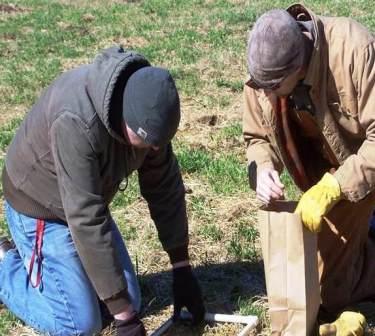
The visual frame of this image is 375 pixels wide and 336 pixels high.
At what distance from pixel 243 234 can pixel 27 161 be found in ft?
4.85

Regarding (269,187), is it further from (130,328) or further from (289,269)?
(130,328)

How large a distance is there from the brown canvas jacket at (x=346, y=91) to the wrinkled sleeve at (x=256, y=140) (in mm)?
165

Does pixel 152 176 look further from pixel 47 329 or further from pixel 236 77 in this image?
pixel 236 77

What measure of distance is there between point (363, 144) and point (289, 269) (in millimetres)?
602

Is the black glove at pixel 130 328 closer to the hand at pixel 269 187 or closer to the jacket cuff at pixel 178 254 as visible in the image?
the jacket cuff at pixel 178 254

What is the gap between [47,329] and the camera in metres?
3.73

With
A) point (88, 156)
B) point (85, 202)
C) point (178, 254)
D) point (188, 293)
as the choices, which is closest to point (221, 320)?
point (188, 293)

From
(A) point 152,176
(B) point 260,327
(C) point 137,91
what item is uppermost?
(C) point 137,91

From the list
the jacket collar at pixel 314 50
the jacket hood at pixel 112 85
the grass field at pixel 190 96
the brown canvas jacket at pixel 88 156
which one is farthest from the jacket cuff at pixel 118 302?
the jacket collar at pixel 314 50

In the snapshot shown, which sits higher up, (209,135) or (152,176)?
(152,176)

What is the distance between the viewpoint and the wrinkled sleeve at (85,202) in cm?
321

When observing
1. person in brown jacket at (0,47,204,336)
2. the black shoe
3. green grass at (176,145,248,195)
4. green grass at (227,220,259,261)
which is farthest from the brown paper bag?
green grass at (176,145,248,195)

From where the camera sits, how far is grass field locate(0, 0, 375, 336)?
4191 mm

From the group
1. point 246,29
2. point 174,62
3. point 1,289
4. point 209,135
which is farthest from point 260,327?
point 246,29
